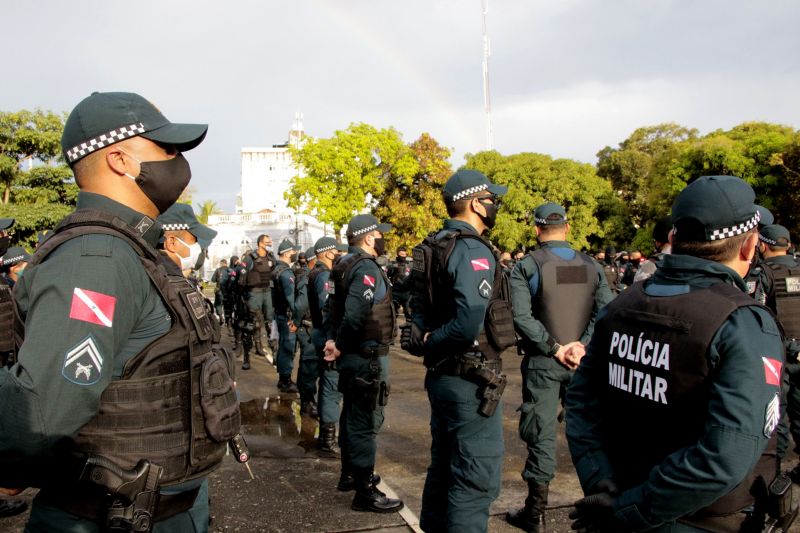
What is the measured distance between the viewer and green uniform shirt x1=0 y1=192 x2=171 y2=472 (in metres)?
1.53

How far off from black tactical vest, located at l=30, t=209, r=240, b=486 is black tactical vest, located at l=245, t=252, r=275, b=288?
9.71m

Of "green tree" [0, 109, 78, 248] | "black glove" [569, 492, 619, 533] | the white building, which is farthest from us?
the white building

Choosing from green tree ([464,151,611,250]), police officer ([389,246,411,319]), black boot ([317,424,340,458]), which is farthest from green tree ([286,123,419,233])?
black boot ([317,424,340,458])

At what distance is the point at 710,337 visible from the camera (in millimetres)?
1845

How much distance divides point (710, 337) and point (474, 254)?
6.06 feet

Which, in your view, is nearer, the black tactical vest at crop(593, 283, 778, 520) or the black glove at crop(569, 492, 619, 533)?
the black tactical vest at crop(593, 283, 778, 520)

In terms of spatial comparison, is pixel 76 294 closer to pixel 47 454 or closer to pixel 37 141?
pixel 47 454

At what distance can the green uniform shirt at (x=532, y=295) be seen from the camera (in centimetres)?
446

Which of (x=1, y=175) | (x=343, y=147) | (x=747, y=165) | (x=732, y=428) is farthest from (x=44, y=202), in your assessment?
(x=747, y=165)

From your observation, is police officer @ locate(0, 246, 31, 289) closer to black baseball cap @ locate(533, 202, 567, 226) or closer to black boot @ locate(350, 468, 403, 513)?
black boot @ locate(350, 468, 403, 513)

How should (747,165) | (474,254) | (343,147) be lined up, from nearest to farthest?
(474,254) < (747,165) < (343,147)

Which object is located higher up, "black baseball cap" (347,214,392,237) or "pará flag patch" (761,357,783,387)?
"black baseball cap" (347,214,392,237)

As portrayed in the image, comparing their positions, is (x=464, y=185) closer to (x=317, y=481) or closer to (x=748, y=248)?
(x=748, y=248)

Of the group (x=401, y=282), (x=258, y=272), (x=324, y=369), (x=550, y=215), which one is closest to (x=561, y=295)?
(x=550, y=215)
